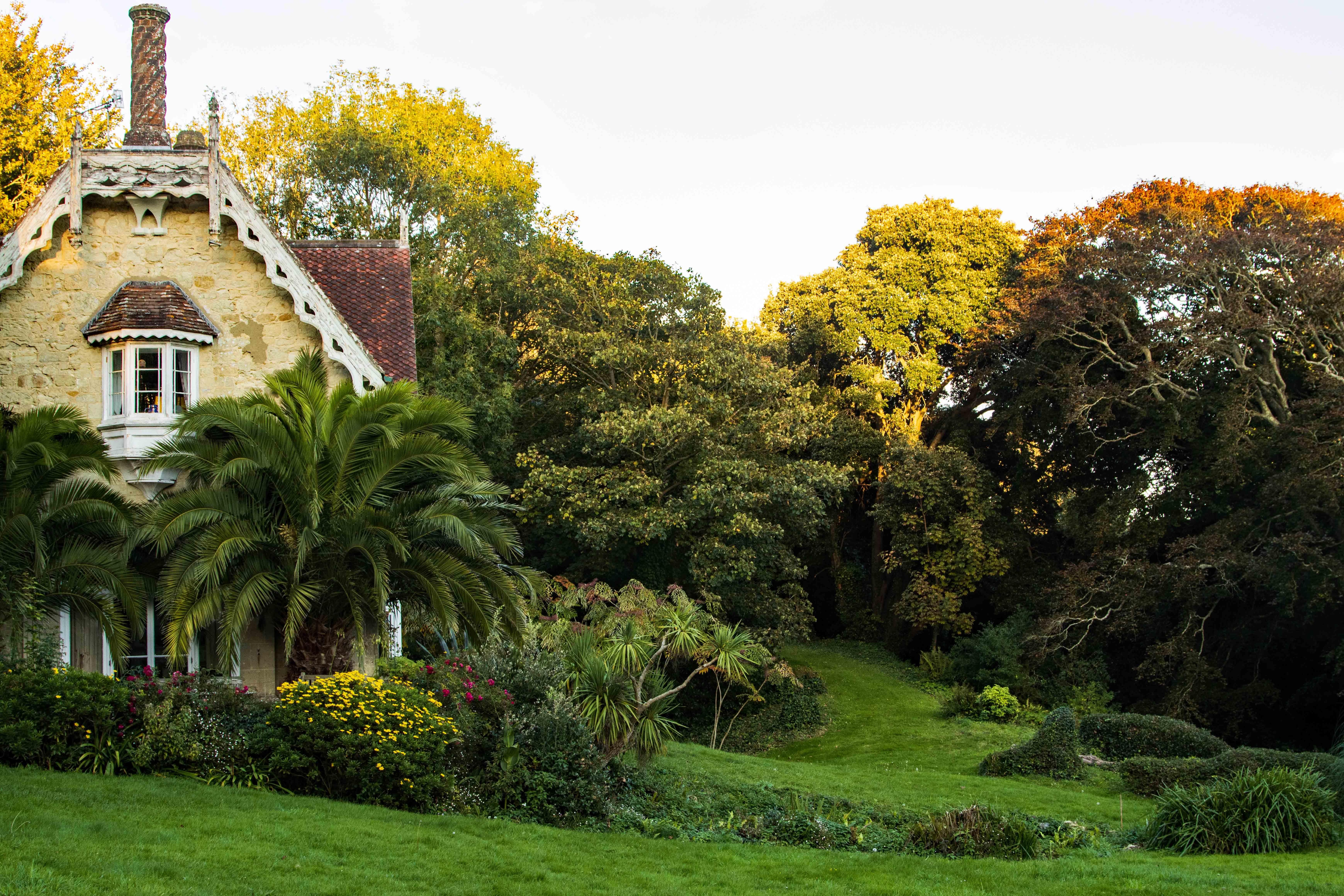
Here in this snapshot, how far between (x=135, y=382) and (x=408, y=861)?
34.0ft

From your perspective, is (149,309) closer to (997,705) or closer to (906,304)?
(997,705)

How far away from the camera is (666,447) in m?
30.2

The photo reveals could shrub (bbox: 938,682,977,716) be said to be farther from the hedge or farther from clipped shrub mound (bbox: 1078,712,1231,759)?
the hedge

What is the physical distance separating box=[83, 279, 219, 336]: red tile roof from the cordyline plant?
757cm

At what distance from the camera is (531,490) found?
98.2ft

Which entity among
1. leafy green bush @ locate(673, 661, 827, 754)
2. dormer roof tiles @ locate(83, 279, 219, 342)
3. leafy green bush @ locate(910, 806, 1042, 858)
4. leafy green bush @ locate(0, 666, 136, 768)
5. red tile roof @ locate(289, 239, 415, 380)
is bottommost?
leafy green bush @ locate(673, 661, 827, 754)

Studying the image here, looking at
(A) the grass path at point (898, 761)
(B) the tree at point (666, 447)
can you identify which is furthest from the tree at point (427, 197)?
(A) the grass path at point (898, 761)

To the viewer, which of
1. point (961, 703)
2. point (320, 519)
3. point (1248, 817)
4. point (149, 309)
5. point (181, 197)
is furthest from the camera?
point (961, 703)

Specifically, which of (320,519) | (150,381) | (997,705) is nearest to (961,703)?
(997,705)

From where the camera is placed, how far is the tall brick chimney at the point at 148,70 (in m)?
20.2

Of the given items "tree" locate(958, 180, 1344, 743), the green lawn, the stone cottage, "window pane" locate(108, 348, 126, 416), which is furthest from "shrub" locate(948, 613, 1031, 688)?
"window pane" locate(108, 348, 126, 416)

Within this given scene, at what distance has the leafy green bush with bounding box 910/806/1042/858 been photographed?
45.7ft

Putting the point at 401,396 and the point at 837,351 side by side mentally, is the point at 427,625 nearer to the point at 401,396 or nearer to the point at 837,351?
the point at 401,396

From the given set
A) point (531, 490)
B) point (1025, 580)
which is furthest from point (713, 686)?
point (1025, 580)
